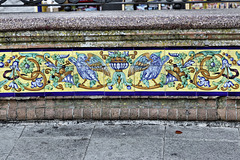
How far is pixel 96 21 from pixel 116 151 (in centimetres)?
149

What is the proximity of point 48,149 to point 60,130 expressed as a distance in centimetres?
55

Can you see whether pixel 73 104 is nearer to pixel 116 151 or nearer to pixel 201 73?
pixel 116 151

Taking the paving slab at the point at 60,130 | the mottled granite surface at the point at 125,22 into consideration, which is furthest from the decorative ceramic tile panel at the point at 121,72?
the paving slab at the point at 60,130

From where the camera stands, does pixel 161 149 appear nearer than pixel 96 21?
Yes

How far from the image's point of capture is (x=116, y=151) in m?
4.64

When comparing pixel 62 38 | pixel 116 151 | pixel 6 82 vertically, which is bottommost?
pixel 116 151

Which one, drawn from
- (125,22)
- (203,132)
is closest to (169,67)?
(125,22)

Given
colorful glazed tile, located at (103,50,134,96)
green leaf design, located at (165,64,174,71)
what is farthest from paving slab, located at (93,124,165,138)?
green leaf design, located at (165,64,174,71)

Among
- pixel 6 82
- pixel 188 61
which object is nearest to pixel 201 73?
pixel 188 61

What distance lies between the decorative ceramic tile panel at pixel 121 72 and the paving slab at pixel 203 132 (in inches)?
15.6

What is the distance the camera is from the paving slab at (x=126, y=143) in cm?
454

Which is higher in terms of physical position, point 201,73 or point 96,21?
point 96,21

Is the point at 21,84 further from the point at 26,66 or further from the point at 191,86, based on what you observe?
the point at 191,86

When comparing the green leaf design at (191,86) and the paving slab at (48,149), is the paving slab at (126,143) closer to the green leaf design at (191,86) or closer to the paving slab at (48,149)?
the paving slab at (48,149)
